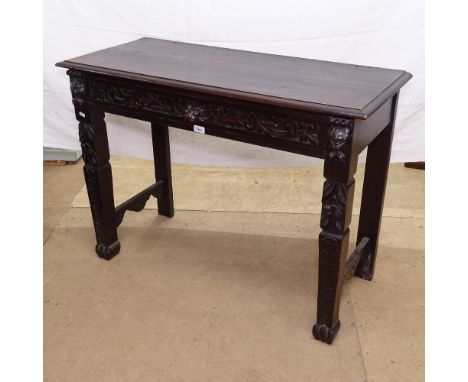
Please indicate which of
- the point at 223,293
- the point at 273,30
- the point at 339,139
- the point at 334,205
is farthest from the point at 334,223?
the point at 273,30

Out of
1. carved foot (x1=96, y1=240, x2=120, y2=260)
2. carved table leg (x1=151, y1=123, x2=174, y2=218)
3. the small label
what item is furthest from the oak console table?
carved table leg (x1=151, y1=123, x2=174, y2=218)

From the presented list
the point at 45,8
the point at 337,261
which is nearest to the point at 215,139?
the point at 45,8

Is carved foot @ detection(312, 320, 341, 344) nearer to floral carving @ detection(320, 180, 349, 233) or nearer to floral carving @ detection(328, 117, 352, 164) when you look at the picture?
floral carving @ detection(320, 180, 349, 233)

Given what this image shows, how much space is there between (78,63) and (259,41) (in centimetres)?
109

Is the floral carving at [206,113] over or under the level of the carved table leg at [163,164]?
over

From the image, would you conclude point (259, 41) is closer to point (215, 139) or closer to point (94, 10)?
point (215, 139)

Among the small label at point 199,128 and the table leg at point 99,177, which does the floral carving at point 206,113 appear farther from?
the table leg at point 99,177

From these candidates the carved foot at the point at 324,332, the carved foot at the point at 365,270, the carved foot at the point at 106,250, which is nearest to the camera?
the carved foot at the point at 324,332

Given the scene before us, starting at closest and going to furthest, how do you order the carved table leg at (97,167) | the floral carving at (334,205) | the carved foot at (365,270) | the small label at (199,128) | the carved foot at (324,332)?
the floral carving at (334,205) → the small label at (199,128) → the carved foot at (324,332) → the carved table leg at (97,167) → the carved foot at (365,270)

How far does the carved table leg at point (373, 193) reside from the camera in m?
2.08

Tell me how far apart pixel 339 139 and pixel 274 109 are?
23 centimetres

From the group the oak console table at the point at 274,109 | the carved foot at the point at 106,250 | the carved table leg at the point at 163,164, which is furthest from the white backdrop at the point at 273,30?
the carved foot at the point at 106,250

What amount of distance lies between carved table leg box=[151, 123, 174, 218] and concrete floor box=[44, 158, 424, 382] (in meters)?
0.08

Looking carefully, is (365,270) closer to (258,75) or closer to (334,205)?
(334,205)
